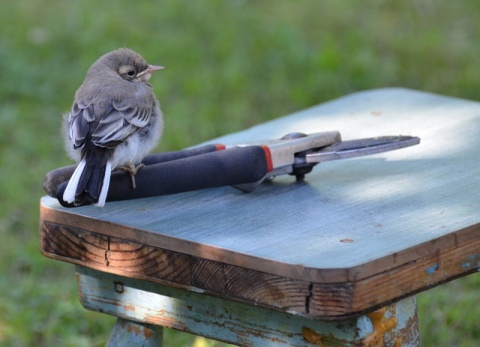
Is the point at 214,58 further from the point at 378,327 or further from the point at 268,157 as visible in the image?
the point at 378,327

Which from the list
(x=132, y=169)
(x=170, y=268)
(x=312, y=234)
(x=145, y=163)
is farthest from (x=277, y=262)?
(x=145, y=163)

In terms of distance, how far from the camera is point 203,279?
8.35 feet

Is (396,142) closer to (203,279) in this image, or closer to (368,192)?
(368,192)

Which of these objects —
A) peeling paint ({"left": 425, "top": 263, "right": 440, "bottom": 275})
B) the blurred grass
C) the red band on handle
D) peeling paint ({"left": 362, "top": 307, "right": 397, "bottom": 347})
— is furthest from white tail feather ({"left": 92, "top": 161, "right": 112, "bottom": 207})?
the blurred grass

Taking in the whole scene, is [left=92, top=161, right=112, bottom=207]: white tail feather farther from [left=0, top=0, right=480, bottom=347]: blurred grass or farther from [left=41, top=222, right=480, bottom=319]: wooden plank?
[left=0, top=0, right=480, bottom=347]: blurred grass

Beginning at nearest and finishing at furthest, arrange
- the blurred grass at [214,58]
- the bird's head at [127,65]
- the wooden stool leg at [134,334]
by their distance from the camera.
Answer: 1. the wooden stool leg at [134,334]
2. the bird's head at [127,65]
3. the blurred grass at [214,58]

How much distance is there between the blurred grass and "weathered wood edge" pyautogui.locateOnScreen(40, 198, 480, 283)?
2477 millimetres

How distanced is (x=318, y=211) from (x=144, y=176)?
0.56 meters

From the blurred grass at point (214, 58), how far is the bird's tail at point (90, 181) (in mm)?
2374

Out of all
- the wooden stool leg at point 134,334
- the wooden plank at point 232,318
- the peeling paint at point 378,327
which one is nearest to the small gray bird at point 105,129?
the wooden plank at point 232,318

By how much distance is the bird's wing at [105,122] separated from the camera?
3.01 m

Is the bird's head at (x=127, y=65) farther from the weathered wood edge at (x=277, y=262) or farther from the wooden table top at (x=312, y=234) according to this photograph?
the weathered wood edge at (x=277, y=262)

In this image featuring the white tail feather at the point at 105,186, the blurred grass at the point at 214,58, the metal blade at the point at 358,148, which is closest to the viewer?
the white tail feather at the point at 105,186

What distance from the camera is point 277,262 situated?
91.7 inches
